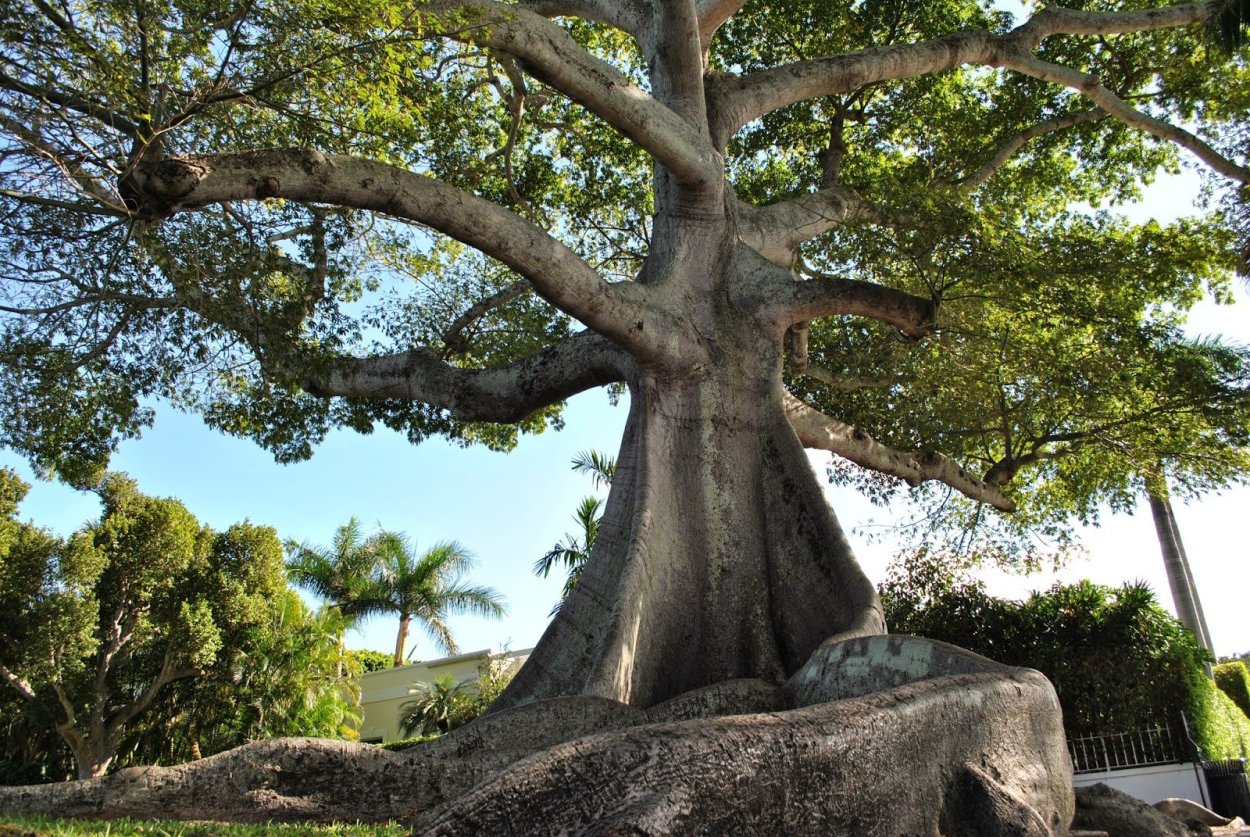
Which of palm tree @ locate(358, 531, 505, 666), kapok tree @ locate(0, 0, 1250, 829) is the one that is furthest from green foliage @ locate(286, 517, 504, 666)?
kapok tree @ locate(0, 0, 1250, 829)

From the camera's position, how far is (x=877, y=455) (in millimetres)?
11195

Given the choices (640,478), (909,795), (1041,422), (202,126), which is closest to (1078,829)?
(909,795)

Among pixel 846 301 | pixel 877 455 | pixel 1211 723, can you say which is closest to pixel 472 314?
pixel 877 455

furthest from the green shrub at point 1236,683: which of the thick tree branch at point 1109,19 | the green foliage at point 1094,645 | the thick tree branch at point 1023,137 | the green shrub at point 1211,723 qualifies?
the thick tree branch at point 1109,19

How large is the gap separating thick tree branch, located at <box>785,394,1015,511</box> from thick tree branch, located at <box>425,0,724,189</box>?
3.20 meters

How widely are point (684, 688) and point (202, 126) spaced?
5.36 m

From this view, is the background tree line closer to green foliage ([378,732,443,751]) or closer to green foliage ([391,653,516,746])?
green foliage ([391,653,516,746])

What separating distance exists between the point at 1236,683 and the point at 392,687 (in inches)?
812

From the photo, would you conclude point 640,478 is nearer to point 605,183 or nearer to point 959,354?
point 959,354

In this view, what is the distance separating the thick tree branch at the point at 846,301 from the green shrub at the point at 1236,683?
13.5 metres

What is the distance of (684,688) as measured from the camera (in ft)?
22.7

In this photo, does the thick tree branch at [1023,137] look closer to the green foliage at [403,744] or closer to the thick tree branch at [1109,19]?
the thick tree branch at [1109,19]

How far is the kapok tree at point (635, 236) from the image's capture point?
6336mm

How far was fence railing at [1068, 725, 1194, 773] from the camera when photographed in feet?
38.3
